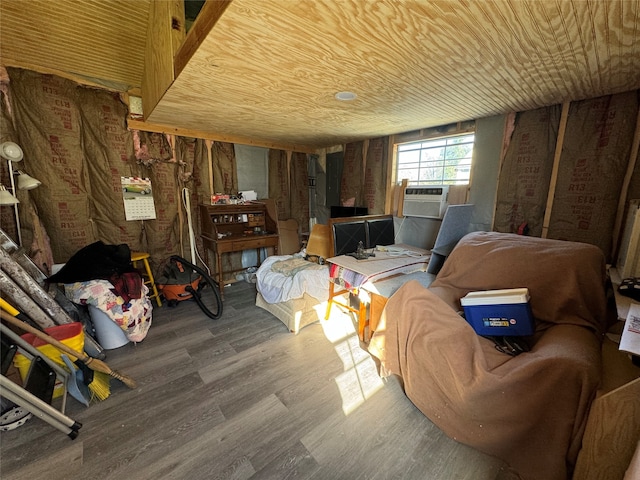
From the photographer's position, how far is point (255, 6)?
986 mm

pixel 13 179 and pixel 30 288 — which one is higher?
pixel 13 179

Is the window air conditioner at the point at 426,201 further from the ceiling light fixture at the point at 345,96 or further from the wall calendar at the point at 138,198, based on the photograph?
the wall calendar at the point at 138,198

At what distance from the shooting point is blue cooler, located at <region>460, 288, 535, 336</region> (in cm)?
140

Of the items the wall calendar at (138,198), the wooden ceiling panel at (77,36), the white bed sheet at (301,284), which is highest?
the wooden ceiling panel at (77,36)

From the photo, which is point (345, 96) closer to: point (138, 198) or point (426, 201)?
point (426, 201)

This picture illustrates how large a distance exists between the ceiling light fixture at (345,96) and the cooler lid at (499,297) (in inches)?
65.9

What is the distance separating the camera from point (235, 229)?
3.74 m

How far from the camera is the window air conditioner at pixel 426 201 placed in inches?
112

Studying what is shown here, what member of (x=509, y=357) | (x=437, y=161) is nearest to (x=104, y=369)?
(x=509, y=357)

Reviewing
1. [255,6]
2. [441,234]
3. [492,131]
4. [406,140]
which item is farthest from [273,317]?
[492,131]

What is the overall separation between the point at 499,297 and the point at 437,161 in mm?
2185

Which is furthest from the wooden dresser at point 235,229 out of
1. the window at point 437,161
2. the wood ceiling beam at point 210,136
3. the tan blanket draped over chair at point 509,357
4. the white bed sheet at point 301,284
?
the tan blanket draped over chair at point 509,357

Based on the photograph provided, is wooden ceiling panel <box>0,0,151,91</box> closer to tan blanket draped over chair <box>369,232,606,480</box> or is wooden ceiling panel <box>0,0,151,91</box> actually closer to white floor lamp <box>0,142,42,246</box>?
white floor lamp <box>0,142,42,246</box>

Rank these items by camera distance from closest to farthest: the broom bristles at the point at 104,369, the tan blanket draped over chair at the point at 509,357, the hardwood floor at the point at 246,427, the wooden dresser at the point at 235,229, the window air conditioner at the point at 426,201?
the tan blanket draped over chair at the point at 509,357
the hardwood floor at the point at 246,427
the broom bristles at the point at 104,369
the window air conditioner at the point at 426,201
the wooden dresser at the point at 235,229
